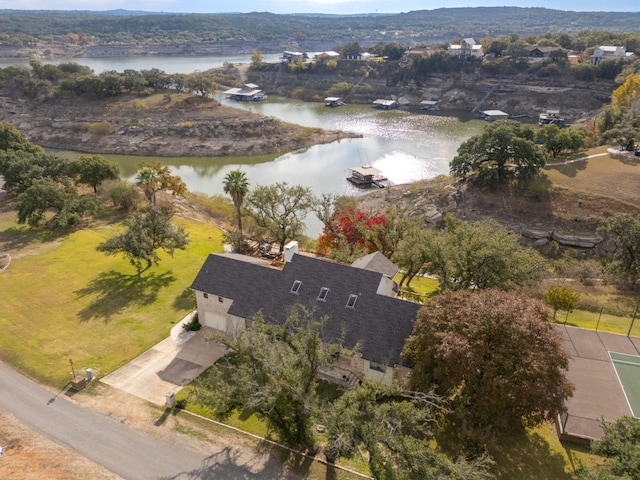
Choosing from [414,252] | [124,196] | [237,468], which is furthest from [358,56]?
[237,468]

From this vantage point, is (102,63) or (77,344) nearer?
(77,344)

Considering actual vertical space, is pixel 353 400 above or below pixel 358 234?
above

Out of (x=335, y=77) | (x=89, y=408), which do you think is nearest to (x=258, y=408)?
(x=89, y=408)

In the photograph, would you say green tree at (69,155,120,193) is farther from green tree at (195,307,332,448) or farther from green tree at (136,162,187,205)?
green tree at (195,307,332,448)

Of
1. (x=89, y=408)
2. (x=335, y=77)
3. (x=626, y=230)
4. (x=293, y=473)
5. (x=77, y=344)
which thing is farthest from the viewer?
(x=335, y=77)

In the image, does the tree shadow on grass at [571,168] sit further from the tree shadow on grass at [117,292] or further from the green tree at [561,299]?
the tree shadow on grass at [117,292]

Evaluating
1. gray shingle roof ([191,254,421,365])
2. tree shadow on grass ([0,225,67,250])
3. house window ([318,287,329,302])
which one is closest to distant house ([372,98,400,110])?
tree shadow on grass ([0,225,67,250])

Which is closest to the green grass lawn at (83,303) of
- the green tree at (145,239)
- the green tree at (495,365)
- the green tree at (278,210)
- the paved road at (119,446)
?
the paved road at (119,446)

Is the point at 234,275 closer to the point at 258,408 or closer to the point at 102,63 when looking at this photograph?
the point at 258,408
